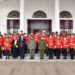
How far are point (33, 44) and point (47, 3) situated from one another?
8656mm

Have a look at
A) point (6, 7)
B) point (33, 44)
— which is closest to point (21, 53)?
point (33, 44)

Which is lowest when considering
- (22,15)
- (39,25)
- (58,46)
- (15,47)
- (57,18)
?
(15,47)

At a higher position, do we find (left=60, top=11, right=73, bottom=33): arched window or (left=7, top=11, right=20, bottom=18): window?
(left=7, top=11, right=20, bottom=18): window

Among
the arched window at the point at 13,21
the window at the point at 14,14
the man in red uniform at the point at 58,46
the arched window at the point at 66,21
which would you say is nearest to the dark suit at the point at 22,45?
the man in red uniform at the point at 58,46

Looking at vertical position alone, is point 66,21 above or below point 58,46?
above

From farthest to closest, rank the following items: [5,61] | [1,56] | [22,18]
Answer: [22,18] < [1,56] < [5,61]

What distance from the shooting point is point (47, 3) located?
4103cm

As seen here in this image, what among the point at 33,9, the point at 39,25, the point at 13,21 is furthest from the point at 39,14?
the point at 13,21

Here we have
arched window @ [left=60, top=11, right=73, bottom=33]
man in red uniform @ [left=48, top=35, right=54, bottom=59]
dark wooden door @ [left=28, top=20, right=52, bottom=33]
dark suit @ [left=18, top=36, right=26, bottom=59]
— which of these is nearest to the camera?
man in red uniform @ [left=48, top=35, right=54, bottom=59]

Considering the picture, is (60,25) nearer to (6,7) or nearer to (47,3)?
(47,3)

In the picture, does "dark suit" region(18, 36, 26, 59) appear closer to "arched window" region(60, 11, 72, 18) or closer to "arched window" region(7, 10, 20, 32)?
"arched window" region(7, 10, 20, 32)

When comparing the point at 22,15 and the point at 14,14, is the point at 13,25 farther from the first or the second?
the point at 22,15

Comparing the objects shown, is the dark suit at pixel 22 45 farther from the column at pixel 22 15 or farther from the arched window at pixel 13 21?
the arched window at pixel 13 21

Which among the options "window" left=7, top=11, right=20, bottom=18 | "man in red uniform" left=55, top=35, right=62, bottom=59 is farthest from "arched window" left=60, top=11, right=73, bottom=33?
"man in red uniform" left=55, top=35, right=62, bottom=59
